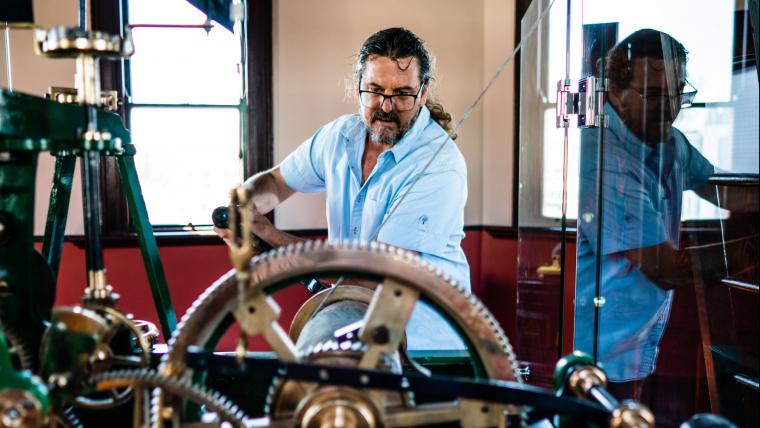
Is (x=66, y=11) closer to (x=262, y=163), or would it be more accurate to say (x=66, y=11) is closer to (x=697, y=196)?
(x=262, y=163)

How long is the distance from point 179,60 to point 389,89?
1944 mm

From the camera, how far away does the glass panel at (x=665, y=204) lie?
1.54m

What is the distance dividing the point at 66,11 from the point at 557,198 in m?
2.67

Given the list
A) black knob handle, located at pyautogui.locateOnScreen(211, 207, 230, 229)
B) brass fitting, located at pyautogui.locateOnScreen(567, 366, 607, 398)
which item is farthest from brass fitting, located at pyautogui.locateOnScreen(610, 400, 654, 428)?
black knob handle, located at pyautogui.locateOnScreen(211, 207, 230, 229)

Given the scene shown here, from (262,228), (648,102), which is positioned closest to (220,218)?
(262,228)

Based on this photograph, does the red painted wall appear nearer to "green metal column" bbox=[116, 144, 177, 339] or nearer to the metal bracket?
the metal bracket

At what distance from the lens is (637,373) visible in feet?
5.92

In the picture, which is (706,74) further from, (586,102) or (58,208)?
(58,208)

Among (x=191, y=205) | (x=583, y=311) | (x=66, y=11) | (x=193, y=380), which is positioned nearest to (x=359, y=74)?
(x=583, y=311)

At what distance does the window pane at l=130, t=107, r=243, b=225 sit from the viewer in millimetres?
3402

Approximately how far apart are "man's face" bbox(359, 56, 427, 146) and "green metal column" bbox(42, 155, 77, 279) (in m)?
0.88

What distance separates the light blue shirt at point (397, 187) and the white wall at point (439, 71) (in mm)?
1481

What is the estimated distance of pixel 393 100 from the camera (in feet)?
6.15

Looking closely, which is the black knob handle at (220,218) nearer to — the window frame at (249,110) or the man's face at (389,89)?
the man's face at (389,89)
